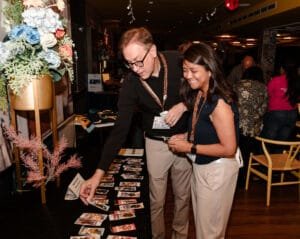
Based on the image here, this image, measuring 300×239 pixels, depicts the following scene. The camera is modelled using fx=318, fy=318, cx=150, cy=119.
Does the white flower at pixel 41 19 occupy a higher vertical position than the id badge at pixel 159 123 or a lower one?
higher

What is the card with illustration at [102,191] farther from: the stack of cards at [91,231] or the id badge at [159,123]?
the id badge at [159,123]

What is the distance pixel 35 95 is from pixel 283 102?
3074mm

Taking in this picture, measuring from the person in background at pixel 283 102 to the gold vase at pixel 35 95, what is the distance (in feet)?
9.49

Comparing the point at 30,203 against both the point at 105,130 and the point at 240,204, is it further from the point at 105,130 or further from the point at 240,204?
the point at 240,204

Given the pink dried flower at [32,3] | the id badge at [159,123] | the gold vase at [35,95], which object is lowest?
the id badge at [159,123]

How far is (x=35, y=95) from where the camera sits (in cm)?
165

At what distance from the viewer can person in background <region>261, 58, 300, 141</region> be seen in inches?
143

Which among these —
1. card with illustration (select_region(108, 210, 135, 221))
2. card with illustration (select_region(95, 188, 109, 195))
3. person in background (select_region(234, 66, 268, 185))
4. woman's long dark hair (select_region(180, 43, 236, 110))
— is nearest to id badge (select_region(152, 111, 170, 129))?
woman's long dark hair (select_region(180, 43, 236, 110))

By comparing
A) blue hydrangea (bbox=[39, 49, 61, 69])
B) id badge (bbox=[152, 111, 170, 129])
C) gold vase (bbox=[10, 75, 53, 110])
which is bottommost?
id badge (bbox=[152, 111, 170, 129])

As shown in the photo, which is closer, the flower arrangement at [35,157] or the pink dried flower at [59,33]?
the pink dried flower at [59,33]

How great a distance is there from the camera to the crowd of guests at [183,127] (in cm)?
138

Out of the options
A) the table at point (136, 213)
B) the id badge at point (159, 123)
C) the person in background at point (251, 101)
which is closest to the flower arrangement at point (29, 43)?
the id badge at point (159, 123)

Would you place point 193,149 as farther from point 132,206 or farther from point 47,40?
point 47,40

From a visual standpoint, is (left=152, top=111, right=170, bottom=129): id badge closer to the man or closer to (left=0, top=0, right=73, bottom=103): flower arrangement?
the man
